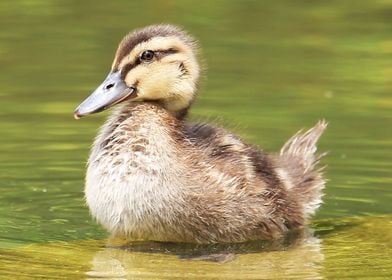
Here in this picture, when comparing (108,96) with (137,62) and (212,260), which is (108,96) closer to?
(137,62)

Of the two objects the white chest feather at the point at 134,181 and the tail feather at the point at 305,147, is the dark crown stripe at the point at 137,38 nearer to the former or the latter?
the white chest feather at the point at 134,181

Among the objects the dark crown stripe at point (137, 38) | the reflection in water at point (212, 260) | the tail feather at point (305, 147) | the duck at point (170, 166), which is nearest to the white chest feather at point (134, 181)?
the duck at point (170, 166)

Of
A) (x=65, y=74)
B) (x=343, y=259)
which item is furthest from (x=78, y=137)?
(x=343, y=259)

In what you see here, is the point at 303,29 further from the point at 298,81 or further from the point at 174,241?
the point at 174,241

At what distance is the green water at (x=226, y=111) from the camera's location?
8.41 metres

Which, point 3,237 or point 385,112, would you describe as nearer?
point 3,237

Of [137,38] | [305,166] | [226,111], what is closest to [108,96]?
[137,38]

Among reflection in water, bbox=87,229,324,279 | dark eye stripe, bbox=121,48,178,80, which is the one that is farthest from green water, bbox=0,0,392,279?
dark eye stripe, bbox=121,48,178,80

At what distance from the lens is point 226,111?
1191 cm

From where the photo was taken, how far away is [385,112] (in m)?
11.9

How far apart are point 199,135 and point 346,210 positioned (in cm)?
126

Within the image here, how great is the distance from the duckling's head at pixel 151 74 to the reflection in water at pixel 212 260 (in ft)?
3.01

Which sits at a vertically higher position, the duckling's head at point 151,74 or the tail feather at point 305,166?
the duckling's head at point 151,74

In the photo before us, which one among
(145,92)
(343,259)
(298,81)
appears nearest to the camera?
(343,259)
